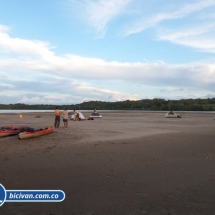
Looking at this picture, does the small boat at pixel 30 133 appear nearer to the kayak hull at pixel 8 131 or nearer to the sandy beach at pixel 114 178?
the kayak hull at pixel 8 131

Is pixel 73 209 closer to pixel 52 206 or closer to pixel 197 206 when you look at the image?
pixel 52 206

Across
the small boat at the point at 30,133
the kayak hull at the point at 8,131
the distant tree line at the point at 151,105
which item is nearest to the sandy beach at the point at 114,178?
the small boat at the point at 30,133

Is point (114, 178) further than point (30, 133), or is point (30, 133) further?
point (30, 133)

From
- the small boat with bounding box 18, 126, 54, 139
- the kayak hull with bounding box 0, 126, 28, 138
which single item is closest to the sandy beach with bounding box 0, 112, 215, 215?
the small boat with bounding box 18, 126, 54, 139

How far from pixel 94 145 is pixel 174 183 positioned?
21.3ft

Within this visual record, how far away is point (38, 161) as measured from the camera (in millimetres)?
9523

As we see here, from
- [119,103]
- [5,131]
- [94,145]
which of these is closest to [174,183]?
[94,145]

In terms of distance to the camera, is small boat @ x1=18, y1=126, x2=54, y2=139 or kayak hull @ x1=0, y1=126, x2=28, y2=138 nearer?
small boat @ x1=18, y1=126, x2=54, y2=139

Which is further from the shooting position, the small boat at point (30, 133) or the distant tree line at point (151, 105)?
the distant tree line at point (151, 105)

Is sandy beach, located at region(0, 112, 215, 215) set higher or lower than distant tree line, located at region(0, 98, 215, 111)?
lower

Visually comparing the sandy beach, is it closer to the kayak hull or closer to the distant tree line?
the kayak hull

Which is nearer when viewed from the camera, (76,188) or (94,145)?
(76,188)

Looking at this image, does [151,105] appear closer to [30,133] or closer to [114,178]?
[30,133]

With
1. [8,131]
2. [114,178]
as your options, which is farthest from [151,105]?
[114,178]
